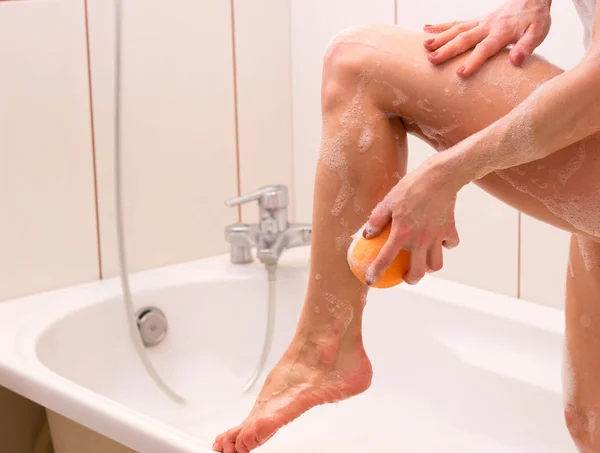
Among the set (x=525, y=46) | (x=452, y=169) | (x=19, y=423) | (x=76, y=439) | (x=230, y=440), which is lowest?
(x=19, y=423)

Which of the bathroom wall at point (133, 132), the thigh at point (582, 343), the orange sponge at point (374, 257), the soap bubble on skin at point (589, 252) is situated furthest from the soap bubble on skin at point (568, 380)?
the bathroom wall at point (133, 132)

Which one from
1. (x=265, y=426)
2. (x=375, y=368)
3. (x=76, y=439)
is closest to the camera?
(x=265, y=426)

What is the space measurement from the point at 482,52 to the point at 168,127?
0.94 meters

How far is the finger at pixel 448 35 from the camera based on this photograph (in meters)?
1.02

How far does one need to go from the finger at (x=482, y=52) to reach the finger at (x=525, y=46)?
0.06 ft

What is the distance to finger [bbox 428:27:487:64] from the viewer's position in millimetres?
995

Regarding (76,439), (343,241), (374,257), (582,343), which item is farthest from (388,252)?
(76,439)

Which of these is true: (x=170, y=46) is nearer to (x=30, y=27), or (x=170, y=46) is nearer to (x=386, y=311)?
(x=30, y=27)

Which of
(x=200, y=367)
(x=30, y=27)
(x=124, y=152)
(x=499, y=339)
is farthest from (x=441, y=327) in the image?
(x=30, y=27)

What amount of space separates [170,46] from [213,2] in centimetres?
13

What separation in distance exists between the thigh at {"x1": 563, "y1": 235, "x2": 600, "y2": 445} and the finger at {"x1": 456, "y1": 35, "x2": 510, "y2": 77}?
25 centimetres

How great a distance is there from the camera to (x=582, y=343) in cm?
112

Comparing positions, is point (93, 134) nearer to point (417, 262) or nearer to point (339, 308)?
point (339, 308)

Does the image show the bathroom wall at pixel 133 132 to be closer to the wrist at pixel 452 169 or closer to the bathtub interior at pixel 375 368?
the bathtub interior at pixel 375 368
